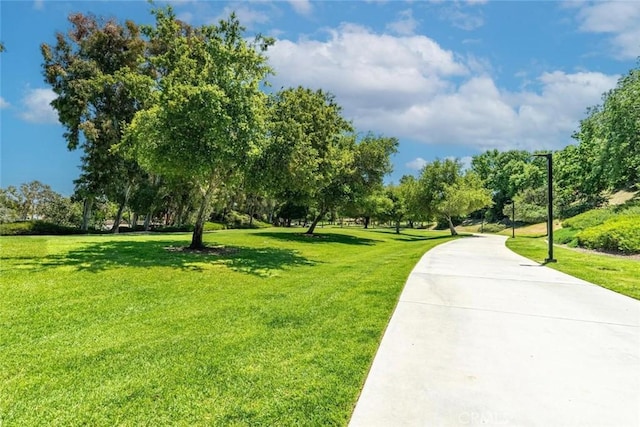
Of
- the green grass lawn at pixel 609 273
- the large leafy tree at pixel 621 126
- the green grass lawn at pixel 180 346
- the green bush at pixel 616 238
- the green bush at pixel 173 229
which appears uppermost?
the large leafy tree at pixel 621 126

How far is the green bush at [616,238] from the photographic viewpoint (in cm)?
1580

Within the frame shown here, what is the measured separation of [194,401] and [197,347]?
4.33 ft

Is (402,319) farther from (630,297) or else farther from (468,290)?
(630,297)

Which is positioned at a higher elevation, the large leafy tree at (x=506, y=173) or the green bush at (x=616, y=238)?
the large leafy tree at (x=506, y=173)

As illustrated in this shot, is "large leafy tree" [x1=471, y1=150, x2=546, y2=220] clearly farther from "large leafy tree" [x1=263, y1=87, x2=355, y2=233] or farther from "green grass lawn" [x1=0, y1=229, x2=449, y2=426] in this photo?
"green grass lawn" [x1=0, y1=229, x2=449, y2=426]

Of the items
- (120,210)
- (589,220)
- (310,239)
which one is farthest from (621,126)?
(120,210)

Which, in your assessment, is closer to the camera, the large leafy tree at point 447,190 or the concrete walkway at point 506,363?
the concrete walkway at point 506,363

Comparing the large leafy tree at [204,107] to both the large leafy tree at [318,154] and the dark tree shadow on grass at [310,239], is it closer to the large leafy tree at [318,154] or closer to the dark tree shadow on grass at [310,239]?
the large leafy tree at [318,154]

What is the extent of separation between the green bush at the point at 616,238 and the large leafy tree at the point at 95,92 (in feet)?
95.8

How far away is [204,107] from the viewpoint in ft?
36.6

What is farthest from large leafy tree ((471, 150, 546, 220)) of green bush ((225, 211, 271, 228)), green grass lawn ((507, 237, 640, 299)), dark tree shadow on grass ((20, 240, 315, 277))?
dark tree shadow on grass ((20, 240, 315, 277))

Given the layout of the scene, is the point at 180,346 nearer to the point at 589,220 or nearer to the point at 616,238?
the point at 616,238

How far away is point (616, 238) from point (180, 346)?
19317 millimetres

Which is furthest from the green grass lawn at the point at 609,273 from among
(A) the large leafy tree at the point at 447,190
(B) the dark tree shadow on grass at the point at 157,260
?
(A) the large leafy tree at the point at 447,190
